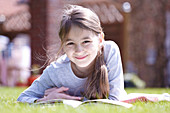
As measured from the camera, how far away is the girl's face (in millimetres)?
2881

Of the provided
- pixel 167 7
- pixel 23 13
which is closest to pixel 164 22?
pixel 167 7

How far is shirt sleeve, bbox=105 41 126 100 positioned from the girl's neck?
19 cm

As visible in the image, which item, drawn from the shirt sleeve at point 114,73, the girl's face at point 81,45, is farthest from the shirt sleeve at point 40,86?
the shirt sleeve at point 114,73

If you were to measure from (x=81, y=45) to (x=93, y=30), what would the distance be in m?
0.20

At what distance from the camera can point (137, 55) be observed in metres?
10.6

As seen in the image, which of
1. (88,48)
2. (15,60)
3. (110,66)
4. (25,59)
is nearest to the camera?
(88,48)

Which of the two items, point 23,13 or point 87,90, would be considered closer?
point 87,90

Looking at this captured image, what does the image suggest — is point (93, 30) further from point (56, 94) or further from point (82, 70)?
point (56, 94)

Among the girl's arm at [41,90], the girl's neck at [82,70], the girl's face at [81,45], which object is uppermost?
the girl's face at [81,45]

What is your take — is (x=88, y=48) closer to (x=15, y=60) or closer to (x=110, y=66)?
(x=110, y=66)

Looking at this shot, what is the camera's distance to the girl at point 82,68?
290cm

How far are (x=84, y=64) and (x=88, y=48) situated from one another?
0.61 ft

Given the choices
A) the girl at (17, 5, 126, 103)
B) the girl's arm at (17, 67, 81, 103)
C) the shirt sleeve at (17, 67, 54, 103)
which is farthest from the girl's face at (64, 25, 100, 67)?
the shirt sleeve at (17, 67, 54, 103)

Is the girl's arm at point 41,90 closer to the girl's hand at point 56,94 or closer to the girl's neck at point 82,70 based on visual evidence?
the girl's hand at point 56,94
